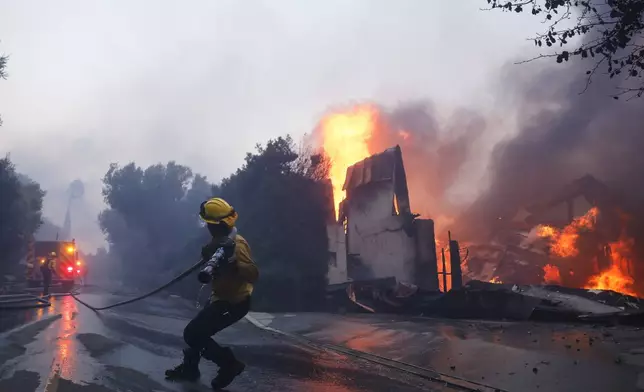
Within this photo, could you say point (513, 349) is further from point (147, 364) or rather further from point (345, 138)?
point (345, 138)

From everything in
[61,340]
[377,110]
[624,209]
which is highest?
[377,110]

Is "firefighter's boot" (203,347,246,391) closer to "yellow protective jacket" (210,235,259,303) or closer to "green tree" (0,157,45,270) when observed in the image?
"yellow protective jacket" (210,235,259,303)

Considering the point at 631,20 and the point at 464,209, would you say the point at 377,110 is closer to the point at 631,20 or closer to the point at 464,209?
the point at 464,209

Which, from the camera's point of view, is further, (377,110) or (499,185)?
(377,110)

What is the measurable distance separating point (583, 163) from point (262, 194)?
1748 cm

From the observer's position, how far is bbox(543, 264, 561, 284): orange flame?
25453 mm

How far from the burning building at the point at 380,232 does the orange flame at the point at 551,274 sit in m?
6.42

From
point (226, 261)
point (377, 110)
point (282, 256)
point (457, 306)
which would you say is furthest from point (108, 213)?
point (226, 261)

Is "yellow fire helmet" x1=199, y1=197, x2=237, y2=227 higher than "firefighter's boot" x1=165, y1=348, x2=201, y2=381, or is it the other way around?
"yellow fire helmet" x1=199, y1=197, x2=237, y2=227

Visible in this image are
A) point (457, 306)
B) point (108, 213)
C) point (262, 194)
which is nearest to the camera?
point (457, 306)

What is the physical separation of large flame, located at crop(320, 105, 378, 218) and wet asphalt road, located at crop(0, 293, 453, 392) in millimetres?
18083

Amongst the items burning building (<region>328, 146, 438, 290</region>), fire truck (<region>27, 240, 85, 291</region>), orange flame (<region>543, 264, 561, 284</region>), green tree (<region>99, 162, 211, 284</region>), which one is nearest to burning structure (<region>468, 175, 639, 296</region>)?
orange flame (<region>543, 264, 561, 284</region>)

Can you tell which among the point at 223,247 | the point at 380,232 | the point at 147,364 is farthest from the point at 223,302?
the point at 380,232

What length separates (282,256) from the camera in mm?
23391
